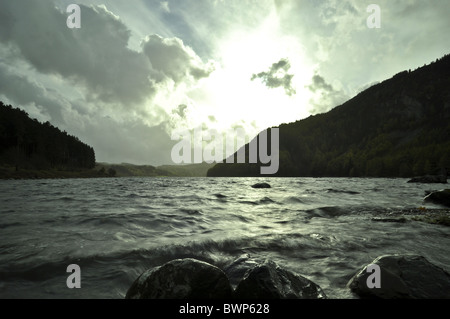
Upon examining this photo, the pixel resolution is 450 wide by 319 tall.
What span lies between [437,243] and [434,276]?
461 centimetres

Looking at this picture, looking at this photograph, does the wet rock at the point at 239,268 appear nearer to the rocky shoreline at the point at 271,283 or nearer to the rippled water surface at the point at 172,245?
the rocky shoreline at the point at 271,283

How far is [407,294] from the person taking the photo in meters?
4.30

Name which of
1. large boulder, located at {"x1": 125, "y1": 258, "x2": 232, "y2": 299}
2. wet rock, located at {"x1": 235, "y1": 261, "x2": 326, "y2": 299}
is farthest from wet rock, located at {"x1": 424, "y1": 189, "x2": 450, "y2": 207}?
large boulder, located at {"x1": 125, "y1": 258, "x2": 232, "y2": 299}

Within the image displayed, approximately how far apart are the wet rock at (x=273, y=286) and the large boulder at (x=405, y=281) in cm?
91

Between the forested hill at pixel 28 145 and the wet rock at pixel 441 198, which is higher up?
the forested hill at pixel 28 145

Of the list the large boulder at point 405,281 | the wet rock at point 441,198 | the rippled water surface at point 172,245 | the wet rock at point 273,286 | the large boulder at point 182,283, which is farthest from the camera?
the wet rock at point 441,198

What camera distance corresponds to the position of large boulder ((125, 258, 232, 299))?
396 cm

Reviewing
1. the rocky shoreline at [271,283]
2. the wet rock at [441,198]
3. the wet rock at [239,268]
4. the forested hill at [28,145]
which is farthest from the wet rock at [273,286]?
the forested hill at [28,145]

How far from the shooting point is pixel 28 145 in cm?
10625

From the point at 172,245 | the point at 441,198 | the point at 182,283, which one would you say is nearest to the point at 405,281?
the point at 182,283

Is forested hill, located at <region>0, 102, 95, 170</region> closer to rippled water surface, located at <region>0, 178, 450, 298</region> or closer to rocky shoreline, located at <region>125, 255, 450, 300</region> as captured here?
rippled water surface, located at <region>0, 178, 450, 298</region>

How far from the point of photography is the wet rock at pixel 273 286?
13.5 feet
